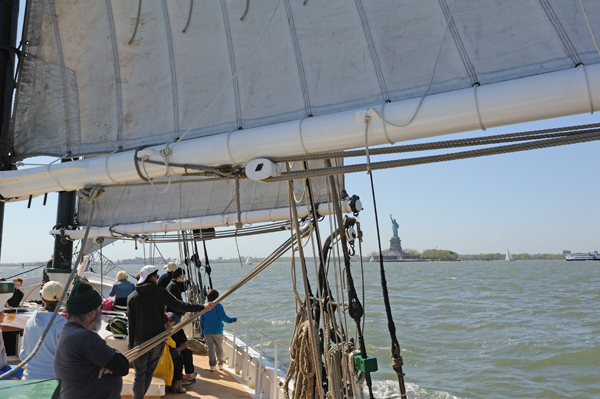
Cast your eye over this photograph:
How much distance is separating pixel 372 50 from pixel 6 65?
9.08 ft

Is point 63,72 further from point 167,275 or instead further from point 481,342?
point 481,342

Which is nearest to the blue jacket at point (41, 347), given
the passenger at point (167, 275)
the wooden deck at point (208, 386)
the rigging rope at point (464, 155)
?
the rigging rope at point (464, 155)

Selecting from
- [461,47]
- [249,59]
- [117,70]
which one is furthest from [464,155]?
[117,70]

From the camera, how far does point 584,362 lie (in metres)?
9.67

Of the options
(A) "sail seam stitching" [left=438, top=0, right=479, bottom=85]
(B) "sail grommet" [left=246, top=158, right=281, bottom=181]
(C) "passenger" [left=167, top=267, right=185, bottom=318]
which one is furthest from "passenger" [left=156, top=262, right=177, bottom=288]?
(A) "sail seam stitching" [left=438, top=0, right=479, bottom=85]

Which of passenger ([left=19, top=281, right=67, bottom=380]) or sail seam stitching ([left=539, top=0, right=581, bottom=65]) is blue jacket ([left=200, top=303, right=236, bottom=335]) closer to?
passenger ([left=19, top=281, right=67, bottom=380])

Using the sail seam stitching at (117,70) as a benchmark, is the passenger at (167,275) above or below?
below

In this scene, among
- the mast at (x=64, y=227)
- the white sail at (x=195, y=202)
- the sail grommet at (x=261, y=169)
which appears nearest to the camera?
the sail grommet at (x=261, y=169)

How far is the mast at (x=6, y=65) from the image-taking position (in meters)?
3.32

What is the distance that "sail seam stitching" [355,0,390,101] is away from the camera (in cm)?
241

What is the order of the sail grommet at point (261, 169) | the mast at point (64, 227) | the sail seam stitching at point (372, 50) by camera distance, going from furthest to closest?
the mast at point (64, 227) < the sail grommet at point (261, 169) < the sail seam stitching at point (372, 50)

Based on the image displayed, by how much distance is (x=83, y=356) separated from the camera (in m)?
2.07

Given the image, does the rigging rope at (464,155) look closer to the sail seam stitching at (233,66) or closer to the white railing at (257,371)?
the sail seam stitching at (233,66)

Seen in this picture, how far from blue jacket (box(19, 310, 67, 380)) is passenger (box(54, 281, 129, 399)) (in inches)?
16.0
